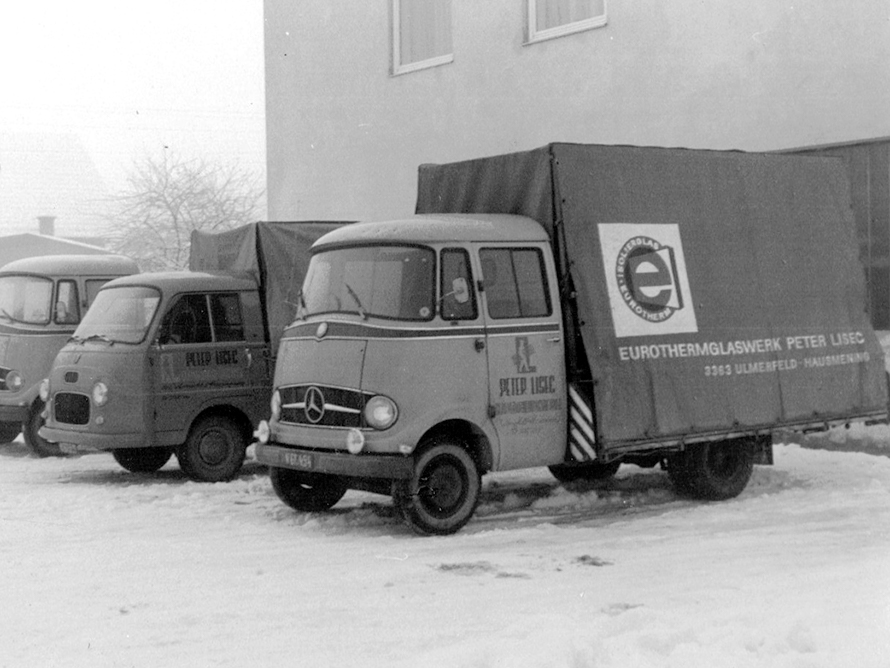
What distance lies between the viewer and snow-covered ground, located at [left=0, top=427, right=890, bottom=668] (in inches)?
254

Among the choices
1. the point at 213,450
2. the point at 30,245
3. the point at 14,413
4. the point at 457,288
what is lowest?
the point at 213,450

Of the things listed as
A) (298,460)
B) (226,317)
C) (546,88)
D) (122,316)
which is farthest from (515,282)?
(546,88)

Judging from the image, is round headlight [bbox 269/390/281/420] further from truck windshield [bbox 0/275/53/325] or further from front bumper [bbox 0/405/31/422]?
truck windshield [bbox 0/275/53/325]

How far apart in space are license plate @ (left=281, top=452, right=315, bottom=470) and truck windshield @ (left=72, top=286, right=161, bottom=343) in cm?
326

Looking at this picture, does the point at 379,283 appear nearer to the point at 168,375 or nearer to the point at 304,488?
the point at 304,488

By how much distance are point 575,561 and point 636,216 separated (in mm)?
3211

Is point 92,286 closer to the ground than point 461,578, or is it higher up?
higher up

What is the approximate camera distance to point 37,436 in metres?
15.1

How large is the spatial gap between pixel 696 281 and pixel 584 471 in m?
2.34

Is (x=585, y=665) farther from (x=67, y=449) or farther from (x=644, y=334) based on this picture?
(x=67, y=449)

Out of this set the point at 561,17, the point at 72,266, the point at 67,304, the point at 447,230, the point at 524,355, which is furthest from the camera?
the point at 561,17

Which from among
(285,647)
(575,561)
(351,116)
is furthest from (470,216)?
(351,116)

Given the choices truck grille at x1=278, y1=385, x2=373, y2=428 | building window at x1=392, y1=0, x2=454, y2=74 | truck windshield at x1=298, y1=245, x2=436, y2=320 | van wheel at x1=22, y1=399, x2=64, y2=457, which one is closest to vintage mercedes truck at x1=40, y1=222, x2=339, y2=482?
van wheel at x1=22, y1=399, x2=64, y2=457

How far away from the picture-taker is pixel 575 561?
8.71 m
